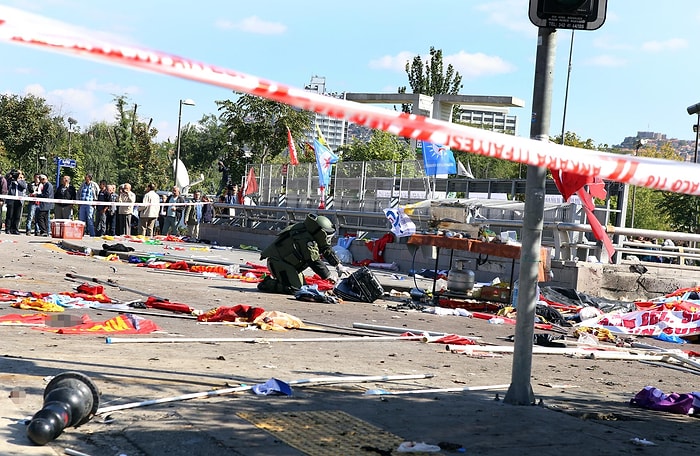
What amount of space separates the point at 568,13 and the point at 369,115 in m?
2.99

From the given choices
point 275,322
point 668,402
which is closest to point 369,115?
point 668,402

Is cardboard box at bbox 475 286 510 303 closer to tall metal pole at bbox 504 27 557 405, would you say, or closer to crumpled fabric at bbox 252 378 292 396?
tall metal pole at bbox 504 27 557 405

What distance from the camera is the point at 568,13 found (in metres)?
6.50

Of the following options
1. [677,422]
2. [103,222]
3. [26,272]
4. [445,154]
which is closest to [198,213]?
[103,222]

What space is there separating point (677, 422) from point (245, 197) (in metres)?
31.0

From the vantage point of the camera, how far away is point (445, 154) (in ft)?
90.4

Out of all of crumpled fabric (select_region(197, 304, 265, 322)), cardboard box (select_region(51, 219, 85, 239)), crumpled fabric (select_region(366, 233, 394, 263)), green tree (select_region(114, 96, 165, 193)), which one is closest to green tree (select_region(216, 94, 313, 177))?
green tree (select_region(114, 96, 165, 193))

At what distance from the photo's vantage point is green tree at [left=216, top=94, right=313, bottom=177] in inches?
2125

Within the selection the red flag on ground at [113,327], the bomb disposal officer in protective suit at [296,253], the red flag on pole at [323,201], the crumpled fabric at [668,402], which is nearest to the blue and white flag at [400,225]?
the bomb disposal officer in protective suit at [296,253]

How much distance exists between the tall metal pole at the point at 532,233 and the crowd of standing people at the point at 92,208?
930 inches

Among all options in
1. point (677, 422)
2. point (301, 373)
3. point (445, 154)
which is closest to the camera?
point (677, 422)

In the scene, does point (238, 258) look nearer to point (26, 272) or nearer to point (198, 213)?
point (26, 272)

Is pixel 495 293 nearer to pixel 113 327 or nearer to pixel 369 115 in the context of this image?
pixel 113 327

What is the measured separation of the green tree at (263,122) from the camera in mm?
53969
